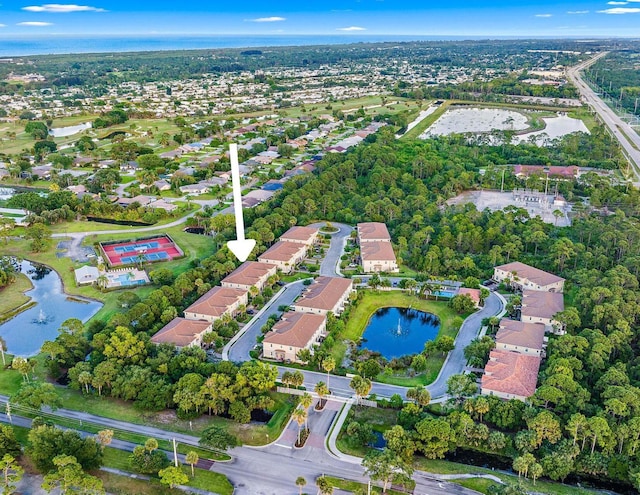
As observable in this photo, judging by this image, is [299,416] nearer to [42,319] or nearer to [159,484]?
[159,484]

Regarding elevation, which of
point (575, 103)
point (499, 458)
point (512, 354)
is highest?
point (575, 103)

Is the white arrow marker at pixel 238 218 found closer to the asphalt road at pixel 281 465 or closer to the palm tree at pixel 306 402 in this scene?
the asphalt road at pixel 281 465

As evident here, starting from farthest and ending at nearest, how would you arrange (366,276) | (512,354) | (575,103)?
(575,103), (366,276), (512,354)

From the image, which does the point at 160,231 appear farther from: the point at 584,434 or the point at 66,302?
the point at 584,434

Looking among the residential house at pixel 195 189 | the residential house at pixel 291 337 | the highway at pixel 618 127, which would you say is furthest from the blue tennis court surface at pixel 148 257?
the highway at pixel 618 127

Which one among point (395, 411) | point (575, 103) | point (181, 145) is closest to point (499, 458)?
point (395, 411)

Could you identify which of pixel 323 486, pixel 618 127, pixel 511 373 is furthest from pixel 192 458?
pixel 618 127
